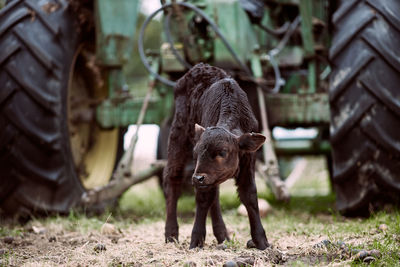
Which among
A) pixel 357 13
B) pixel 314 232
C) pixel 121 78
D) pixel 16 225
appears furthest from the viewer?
pixel 121 78

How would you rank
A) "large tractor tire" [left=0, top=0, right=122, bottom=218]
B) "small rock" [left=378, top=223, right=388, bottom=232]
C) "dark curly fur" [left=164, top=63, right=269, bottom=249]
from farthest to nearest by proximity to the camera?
1. "large tractor tire" [left=0, top=0, right=122, bottom=218]
2. "small rock" [left=378, top=223, right=388, bottom=232]
3. "dark curly fur" [left=164, top=63, right=269, bottom=249]

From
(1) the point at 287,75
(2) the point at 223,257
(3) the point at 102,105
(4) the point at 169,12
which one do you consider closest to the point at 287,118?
(1) the point at 287,75

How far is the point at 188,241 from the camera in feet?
8.76

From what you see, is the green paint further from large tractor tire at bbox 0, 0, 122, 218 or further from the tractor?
large tractor tire at bbox 0, 0, 122, 218

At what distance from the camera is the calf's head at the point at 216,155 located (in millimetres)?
1978

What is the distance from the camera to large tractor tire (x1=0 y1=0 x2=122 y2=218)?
10.3 ft

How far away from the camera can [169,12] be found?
3488 mm

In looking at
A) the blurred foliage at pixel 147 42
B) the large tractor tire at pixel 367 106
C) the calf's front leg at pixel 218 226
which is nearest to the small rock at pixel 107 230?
the calf's front leg at pixel 218 226

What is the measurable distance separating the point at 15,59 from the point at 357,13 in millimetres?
2072

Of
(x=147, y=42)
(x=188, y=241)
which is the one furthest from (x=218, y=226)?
(x=147, y=42)

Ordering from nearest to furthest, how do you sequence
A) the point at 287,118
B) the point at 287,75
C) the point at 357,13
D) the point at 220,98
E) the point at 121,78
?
the point at 220,98 → the point at 357,13 → the point at 287,118 → the point at 121,78 → the point at 287,75

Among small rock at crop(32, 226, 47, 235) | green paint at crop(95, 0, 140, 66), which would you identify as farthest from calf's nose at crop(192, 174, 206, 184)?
green paint at crop(95, 0, 140, 66)

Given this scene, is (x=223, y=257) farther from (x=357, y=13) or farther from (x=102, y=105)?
(x=102, y=105)

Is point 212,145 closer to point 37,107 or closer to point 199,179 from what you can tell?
point 199,179
